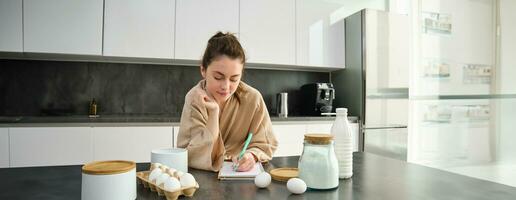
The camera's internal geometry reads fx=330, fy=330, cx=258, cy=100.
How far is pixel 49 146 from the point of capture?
226cm

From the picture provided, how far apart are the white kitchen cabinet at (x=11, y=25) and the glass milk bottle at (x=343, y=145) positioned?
2563 millimetres

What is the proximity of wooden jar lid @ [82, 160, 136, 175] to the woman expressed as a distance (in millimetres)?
338

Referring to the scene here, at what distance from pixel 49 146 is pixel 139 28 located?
1.12 metres

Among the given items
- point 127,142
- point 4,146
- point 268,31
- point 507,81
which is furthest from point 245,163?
point 507,81

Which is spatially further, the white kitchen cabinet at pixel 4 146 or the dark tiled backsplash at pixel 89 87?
the dark tiled backsplash at pixel 89 87

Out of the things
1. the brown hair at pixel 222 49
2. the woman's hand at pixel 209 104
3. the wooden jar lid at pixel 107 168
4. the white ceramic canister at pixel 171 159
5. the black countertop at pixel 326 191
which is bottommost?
the black countertop at pixel 326 191

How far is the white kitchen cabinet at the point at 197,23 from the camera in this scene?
283 centimetres

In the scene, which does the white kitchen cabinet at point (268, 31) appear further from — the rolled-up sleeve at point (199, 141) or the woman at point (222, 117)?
the rolled-up sleeve at point (199, 141)

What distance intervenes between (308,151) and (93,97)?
259 centimetres

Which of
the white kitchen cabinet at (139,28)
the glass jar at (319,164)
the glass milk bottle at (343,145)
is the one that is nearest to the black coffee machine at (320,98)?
the white kitchen cabinet at (139,28)

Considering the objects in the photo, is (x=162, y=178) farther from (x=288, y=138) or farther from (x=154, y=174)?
(x=288, y=138)

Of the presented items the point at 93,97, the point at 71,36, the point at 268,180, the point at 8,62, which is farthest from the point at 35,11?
the point at 268,180

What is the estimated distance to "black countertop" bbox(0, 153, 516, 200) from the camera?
0.79m

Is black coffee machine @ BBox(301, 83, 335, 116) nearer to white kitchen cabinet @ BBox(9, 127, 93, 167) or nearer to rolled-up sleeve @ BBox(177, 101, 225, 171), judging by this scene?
white kitchen cabinet @ BBox(9, 127, 93, 167)
